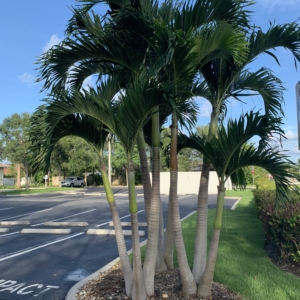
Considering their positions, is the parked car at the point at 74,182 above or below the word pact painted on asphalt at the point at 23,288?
above

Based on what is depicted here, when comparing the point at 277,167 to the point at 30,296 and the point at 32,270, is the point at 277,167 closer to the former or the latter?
the point at 30,296

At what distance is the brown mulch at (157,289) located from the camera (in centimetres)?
427

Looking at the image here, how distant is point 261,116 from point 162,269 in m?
2.69

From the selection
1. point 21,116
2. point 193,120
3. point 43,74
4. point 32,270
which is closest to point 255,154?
point 193,120

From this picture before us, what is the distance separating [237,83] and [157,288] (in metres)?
2.98

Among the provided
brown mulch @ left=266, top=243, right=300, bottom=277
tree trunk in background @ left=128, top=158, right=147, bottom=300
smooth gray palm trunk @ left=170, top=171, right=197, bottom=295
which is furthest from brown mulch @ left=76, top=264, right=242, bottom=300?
brown mulch @ left=266, top=243, right=300, bottom=277

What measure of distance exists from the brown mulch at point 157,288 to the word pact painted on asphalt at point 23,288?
28.1 inches

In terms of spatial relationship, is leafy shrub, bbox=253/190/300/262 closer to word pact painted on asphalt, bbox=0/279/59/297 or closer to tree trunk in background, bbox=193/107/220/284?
tree trunk in background, bbox=193/107/220/284

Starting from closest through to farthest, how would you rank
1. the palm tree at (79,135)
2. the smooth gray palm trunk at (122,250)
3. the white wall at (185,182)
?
the palm tree at (79,135) → the smooth gray palm trunk at (122,250) → the white wall at (185,182)

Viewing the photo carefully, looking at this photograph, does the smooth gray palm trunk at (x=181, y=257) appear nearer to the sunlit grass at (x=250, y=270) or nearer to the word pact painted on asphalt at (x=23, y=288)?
the sunlit grass at (x=250, y=270)

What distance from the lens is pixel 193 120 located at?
17.3 feet

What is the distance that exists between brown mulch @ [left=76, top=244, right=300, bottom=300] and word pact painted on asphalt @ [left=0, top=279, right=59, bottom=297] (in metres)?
0.71

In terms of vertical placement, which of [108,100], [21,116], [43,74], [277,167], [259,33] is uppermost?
[21,116]

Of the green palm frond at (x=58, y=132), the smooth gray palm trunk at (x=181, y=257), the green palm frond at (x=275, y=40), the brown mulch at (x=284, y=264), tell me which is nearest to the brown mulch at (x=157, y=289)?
the smooth gray palm trunk at (x=181, y=257)
